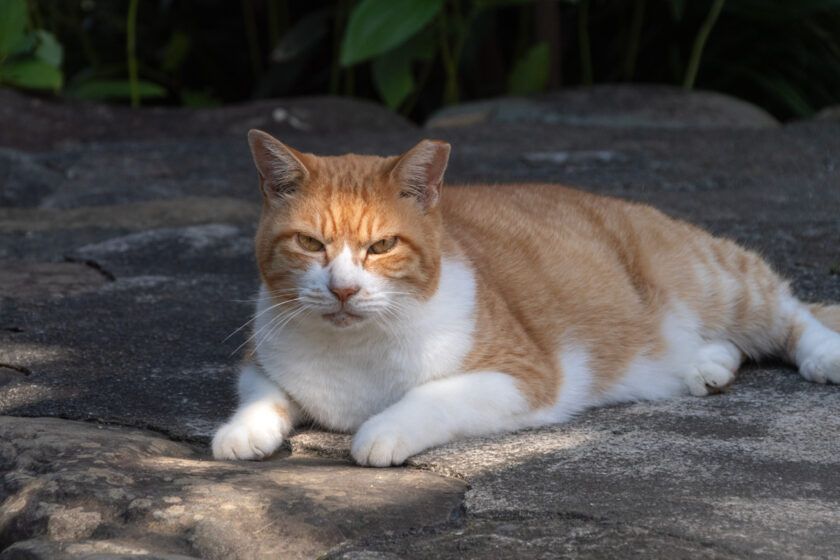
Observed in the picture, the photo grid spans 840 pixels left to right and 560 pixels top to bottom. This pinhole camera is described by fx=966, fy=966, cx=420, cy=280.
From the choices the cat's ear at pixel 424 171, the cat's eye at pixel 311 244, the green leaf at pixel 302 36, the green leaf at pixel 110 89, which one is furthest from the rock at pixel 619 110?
the cat's eye at pixel 311 244

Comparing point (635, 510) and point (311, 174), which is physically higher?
point (311, 174)

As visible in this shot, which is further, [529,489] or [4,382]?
[4,382]

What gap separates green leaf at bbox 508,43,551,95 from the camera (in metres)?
7.36

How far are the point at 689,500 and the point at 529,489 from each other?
31 cm

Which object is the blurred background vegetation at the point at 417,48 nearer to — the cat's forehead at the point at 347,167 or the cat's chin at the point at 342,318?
the cat's forehead at the point at 347,167

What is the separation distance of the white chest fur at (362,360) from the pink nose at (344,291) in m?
0.16

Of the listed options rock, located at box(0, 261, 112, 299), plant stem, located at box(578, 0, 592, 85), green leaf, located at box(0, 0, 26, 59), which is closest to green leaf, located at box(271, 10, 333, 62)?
green leaf, located at box(0, 0, 26, 59)

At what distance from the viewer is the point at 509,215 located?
3.08 metres

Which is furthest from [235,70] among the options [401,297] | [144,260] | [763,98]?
[401,297]

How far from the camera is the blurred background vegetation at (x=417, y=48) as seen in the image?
689cm

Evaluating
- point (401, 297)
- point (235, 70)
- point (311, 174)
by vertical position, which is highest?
point (311, 174)

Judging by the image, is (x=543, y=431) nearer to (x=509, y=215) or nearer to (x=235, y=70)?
(x=509, y=215)

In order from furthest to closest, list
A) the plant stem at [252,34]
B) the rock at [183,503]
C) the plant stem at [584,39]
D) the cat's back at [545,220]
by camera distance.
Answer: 1. the plant stem at [252,34]
2. the plant stem at [584,39]
3. the cat's back at [545,220]
4. the rock at [183,503]

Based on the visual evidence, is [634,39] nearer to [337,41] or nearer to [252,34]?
[337,41]
